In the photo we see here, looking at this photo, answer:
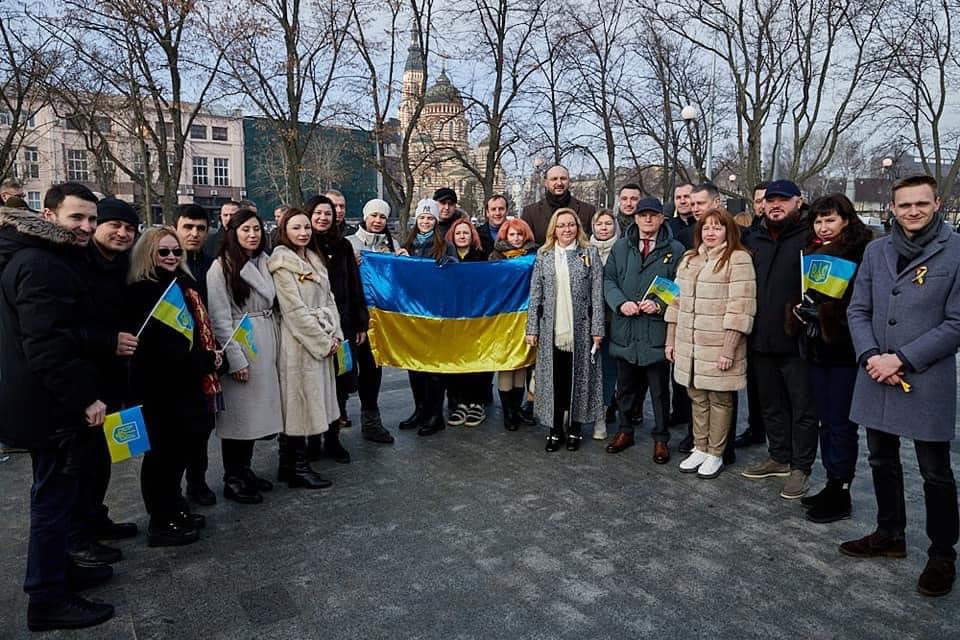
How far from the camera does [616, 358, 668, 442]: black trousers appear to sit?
560 centimetres

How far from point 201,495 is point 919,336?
4.52 m

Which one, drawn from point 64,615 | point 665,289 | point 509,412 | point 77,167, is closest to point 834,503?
point 665,289

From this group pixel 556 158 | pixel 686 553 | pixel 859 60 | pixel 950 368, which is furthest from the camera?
pixel 556 158

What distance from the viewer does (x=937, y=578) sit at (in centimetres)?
347

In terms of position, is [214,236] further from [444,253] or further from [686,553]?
[686,553]

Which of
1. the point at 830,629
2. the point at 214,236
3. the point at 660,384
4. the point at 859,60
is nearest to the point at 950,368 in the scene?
the point at 830,629

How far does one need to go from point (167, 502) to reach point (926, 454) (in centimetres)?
430

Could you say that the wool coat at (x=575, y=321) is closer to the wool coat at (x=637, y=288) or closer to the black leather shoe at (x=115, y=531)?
the wool coat at (x=637, y=288)

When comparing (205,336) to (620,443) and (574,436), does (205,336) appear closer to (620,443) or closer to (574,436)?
(574,436)

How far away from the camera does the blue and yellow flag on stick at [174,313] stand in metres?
3.74

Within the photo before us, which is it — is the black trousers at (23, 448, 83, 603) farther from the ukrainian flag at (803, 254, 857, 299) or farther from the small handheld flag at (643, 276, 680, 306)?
the ukrainian flag at (803, 254, 857, 299)

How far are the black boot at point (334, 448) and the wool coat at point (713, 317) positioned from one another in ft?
9.08

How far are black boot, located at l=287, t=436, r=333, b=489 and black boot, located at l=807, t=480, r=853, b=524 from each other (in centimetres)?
337

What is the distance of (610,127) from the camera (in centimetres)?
2528
